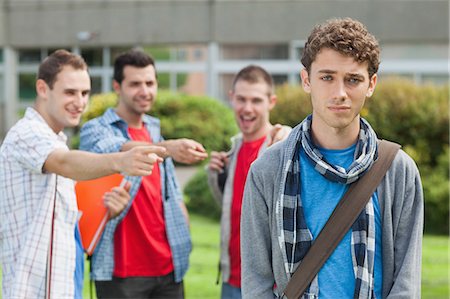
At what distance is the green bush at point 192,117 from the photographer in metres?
18.8

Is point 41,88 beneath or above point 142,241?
above

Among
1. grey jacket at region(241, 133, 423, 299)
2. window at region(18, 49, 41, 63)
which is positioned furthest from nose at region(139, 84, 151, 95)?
window at region(18, 49, 41, 63)

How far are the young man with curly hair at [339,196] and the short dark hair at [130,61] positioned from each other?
245 centimetres

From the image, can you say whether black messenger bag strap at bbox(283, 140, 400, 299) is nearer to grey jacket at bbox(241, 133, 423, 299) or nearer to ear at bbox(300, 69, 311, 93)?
grey jacket at bbox(241, 133, 423, 299)

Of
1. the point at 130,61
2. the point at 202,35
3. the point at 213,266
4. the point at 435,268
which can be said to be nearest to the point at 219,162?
the point at 130,61

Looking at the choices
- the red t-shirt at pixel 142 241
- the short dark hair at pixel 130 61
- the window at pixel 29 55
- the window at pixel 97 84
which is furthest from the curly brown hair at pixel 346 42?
the window at pixel 29 55

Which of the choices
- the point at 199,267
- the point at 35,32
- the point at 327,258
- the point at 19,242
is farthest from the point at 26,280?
the point at 35,32

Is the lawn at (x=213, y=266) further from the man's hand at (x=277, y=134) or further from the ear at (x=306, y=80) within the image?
the ear at (x=306, y=80)

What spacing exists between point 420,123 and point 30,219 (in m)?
9.90

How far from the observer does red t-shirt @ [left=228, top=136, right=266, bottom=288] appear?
4672mm

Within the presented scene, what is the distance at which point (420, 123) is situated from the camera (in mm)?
12609

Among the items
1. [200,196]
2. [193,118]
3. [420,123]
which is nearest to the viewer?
[420,123]

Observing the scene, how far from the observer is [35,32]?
32.2 meters

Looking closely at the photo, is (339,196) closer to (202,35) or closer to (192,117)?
(192,117)
